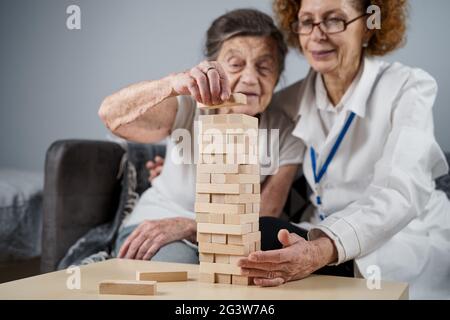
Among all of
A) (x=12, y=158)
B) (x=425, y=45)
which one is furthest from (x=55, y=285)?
(x=12, y=158)

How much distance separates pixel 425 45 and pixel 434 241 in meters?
0.88

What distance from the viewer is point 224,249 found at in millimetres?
1083

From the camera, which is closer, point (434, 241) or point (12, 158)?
point (434, 241)

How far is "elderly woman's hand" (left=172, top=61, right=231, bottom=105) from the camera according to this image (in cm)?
113

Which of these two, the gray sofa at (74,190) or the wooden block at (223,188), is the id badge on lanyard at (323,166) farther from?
the gray sofa at (74,190)

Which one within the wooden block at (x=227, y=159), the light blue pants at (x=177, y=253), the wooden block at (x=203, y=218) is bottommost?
the light blue pants at (x=177, y=253)

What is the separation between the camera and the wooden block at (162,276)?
1.12 m

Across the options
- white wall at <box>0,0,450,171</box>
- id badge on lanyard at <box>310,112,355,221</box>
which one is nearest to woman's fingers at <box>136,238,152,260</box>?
id badge on lanyard at <box>310,112,355,221</box>

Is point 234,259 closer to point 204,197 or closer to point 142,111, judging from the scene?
point 204,197

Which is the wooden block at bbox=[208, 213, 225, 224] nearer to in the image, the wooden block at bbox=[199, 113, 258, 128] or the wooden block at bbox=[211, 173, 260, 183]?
the wooden block at bbox=[211, 173, 260, 183]

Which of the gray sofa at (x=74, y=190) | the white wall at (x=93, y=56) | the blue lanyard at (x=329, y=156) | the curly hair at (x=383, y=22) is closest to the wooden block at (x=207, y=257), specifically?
the blue lanyard at (x=329, y=156)

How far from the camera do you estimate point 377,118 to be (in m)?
1.61

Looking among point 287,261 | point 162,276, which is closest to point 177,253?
point 162,276

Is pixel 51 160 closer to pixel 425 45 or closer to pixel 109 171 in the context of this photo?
pixel 109 171
